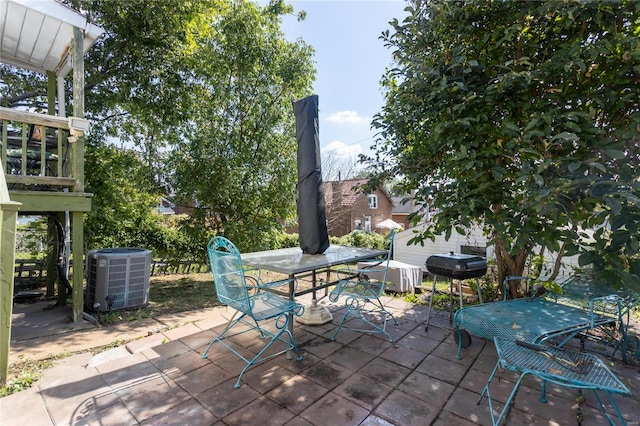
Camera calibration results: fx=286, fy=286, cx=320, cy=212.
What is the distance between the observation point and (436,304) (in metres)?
4.14

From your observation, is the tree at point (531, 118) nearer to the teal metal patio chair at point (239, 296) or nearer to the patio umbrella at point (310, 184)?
the patio umbrella at point (310, 184)

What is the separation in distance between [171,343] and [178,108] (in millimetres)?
4492

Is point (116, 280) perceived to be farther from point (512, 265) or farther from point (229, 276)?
point (512, 265)

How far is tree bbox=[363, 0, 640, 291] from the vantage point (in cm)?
196

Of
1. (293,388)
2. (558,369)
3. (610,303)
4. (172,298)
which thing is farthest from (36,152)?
(610,303)

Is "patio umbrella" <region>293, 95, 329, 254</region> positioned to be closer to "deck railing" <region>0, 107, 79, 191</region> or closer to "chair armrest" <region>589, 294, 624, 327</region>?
"chair armrest" <region>589, 294, 624, 327</region>

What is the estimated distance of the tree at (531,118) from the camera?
1.96m

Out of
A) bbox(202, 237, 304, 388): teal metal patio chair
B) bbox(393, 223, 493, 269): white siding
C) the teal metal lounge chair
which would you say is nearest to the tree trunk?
the teal metal lounge chair

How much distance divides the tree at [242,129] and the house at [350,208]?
10.5 meters

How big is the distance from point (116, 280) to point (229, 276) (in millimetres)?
2406

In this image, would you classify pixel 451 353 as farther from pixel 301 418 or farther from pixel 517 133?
pixel 517 133

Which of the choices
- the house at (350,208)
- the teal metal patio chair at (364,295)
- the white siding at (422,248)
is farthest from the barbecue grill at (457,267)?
the house at (350,208)

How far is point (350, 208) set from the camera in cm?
1883

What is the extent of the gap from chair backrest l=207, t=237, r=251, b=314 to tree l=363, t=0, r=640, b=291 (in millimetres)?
1907
